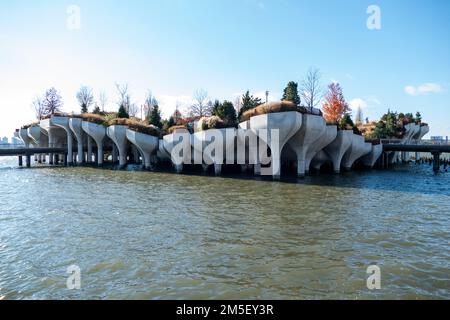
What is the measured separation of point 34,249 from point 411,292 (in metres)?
11.5

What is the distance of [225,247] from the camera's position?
407 inches

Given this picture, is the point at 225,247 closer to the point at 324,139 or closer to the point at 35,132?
the point at 324,139

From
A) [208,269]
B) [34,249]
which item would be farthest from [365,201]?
[34,249]

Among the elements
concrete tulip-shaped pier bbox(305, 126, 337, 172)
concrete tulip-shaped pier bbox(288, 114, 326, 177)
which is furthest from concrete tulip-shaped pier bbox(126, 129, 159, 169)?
concrete tulip-shaped pier bbox(305, 126, 337, 172)

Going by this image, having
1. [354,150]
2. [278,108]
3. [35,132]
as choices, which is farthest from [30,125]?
[354,150]

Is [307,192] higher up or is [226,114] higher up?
[226,114]

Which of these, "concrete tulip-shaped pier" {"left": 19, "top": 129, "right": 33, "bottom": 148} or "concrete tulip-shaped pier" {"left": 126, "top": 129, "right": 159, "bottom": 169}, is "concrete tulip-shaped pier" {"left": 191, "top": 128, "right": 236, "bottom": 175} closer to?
"concrete tulip-shaped pier" {"left": 126, "top": 129, "right": 159, "bottom": 169}

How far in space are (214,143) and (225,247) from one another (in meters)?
24.2

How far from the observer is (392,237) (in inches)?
451

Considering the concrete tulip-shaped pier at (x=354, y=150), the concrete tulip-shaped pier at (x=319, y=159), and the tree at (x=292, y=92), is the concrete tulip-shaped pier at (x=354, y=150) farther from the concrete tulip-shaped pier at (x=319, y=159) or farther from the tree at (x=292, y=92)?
the tree at (x=292, y=92)

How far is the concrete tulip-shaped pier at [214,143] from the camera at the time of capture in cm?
3316

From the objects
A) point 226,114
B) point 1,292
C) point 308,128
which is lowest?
point 1,292

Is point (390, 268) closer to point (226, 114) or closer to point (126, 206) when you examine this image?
point (126, 206)

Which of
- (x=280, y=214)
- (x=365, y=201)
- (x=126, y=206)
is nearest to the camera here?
A: (x=280, y=214)
